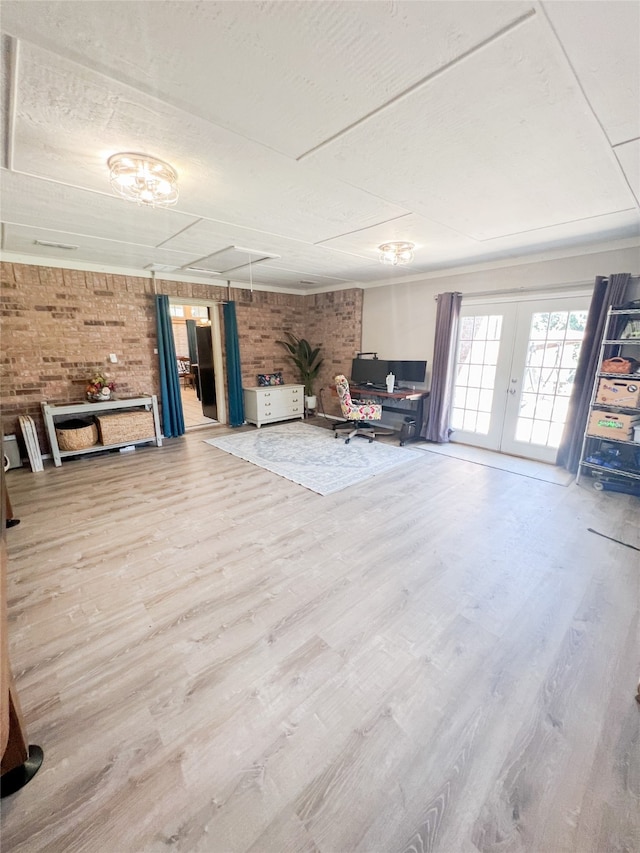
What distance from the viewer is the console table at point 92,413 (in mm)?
4005

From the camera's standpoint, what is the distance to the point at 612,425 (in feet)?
10.9

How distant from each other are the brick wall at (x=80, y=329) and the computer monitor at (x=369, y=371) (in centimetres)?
39

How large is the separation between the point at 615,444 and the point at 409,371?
265 cm

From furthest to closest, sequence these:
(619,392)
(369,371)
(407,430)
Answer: (369,371), (407,430), (619,392)

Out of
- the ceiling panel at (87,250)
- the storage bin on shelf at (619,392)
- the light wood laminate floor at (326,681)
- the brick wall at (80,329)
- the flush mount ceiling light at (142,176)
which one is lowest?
the light wood laminate floor at (326,681)

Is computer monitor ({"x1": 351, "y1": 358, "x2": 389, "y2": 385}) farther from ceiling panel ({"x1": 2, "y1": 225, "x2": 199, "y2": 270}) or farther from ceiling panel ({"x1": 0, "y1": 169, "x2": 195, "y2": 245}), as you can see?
ceiling panel ({"x1": 0, "y1": 169, "x2": 195, "y2": 245})

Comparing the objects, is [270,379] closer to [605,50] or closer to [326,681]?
[326,681]

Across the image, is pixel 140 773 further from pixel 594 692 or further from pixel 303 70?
pixel 303 70

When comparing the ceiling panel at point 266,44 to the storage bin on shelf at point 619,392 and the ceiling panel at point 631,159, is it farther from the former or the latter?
the storage bin on shelf at point 619,392

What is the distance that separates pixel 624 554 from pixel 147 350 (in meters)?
5.84

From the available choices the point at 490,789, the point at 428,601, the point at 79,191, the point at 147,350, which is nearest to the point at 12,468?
the point at 147,350

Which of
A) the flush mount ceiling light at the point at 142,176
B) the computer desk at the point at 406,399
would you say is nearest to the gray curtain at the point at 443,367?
the computer desk at the point at 406,399

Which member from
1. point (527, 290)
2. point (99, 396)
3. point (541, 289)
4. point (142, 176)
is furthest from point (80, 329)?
point (541, 289)

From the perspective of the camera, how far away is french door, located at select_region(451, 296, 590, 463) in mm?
3859
